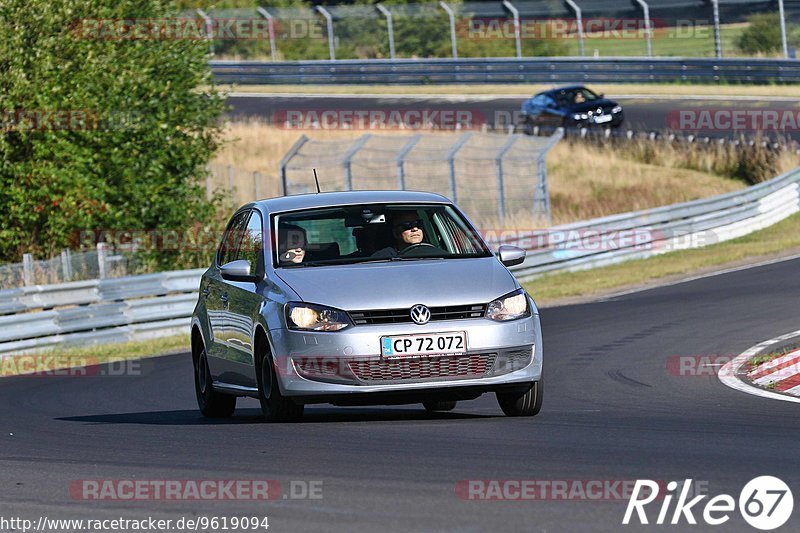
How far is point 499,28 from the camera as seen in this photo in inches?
2245

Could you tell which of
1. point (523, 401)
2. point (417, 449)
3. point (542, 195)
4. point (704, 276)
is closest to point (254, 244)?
point (523, 401)

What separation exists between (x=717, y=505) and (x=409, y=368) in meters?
3.11

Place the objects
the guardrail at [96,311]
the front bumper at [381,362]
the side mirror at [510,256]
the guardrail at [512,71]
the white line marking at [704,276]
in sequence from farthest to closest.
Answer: the guardrail at [512,71] → the white line marking at [704,276] → the guardrail at [96,311] → the side mirror at [510,256] → the front bumper at [381,362]

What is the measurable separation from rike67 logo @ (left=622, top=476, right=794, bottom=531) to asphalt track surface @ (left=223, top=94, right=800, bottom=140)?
111ft

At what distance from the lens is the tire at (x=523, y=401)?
9.79 m

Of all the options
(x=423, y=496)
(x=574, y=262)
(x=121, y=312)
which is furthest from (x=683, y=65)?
(x=423, y=496)

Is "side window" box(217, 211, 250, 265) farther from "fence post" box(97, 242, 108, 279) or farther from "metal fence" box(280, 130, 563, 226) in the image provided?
"metal fence" box(280, 130, 563, 226)

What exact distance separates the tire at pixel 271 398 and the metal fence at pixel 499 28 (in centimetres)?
3500

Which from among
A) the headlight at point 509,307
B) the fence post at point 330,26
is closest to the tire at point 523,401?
the headlight at point 509,307

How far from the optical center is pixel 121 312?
21.0 meters

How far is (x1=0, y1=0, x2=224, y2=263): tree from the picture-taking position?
2562 centimetres

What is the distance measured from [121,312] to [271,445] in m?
12.6

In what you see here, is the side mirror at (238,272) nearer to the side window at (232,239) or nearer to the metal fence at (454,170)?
the side window at (232,239)

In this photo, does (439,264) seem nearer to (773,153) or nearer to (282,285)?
(282,285)
